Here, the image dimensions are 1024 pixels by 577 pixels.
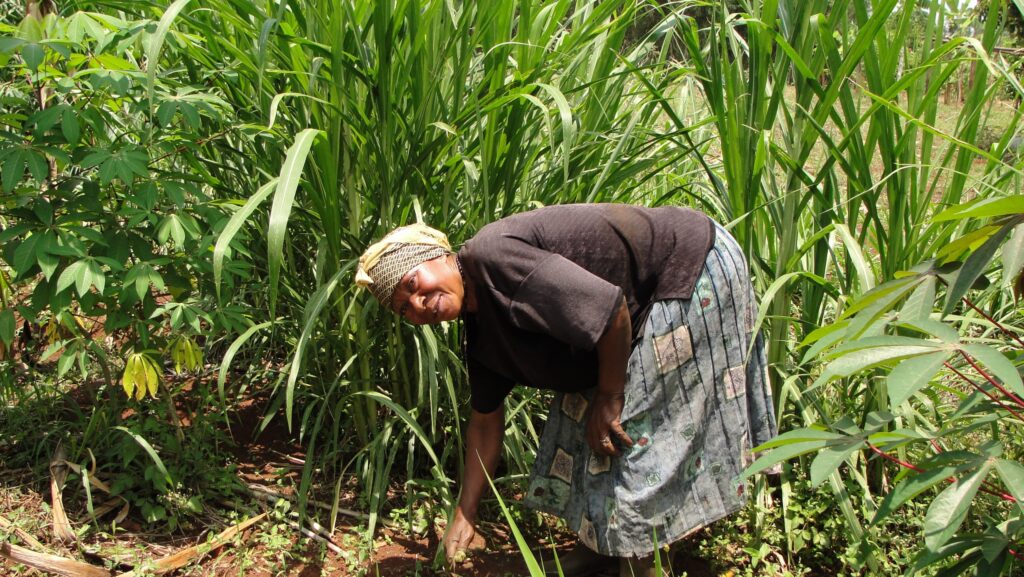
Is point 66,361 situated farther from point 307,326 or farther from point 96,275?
point 307,326

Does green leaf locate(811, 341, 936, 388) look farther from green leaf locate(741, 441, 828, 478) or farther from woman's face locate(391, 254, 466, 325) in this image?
woman's face locate(391, 254, 466, 325)

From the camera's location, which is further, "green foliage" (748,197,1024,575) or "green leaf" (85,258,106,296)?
"green leaf" (85,258,106,296)

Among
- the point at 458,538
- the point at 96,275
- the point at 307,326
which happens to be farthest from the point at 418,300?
the point at 96,275

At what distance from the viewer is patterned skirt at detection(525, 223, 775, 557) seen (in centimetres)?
193

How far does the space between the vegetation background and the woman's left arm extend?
389 mm

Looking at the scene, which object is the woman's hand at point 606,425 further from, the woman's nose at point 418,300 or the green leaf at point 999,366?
the green leaf at point 999,366

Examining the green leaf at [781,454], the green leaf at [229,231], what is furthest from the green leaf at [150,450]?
the green leaf at [781,454]

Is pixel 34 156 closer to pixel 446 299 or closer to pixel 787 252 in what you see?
pixel 446 299

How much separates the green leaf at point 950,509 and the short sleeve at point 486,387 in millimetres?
1010

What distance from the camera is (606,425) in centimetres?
192

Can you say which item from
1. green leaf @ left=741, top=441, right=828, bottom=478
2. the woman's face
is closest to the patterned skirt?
the woman's face

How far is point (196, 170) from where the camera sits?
2285mm

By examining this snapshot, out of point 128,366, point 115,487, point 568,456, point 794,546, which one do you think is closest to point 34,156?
point 128,366

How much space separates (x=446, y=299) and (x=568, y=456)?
557 mm
